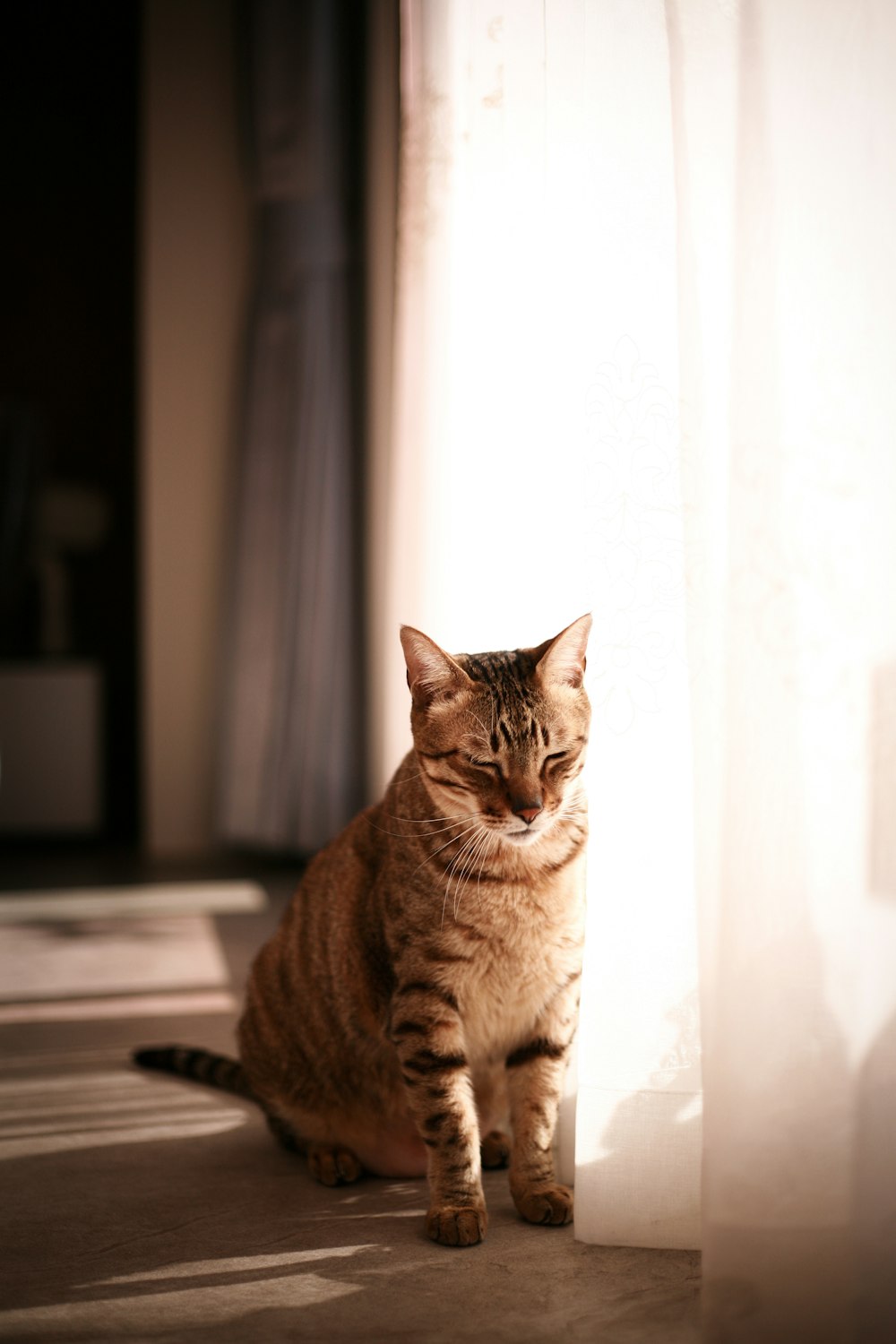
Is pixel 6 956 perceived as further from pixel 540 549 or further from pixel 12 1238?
→ pixel 540 549

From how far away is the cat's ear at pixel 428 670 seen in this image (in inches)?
53.2

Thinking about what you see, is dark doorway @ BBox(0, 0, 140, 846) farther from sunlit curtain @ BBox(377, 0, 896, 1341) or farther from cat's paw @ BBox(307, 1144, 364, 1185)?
sunlit curtain @ BBox(377, 0, 896, 1341)

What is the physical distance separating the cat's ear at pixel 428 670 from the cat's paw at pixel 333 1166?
1.92 feet

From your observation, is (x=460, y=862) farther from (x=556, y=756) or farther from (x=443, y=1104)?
(x=443, y=1104)

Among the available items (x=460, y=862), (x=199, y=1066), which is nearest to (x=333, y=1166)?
(x=199, y=1066)

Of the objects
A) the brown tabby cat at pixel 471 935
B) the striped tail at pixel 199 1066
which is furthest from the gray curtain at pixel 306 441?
the brown tabby cat at pixel 471 935

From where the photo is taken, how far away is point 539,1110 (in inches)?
55.2

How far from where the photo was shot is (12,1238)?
1377mm

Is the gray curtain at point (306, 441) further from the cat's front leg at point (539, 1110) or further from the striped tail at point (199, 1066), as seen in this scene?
the cat's front leg at point (539, 1110)

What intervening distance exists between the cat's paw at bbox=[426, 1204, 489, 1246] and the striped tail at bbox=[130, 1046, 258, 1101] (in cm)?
42

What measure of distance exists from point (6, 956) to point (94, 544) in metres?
2.24

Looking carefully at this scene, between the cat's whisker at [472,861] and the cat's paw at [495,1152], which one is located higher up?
the cat's whisker at [472,861]

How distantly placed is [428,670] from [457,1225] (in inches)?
23.2

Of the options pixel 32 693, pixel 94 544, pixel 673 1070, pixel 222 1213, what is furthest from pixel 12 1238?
pixel 94 544
